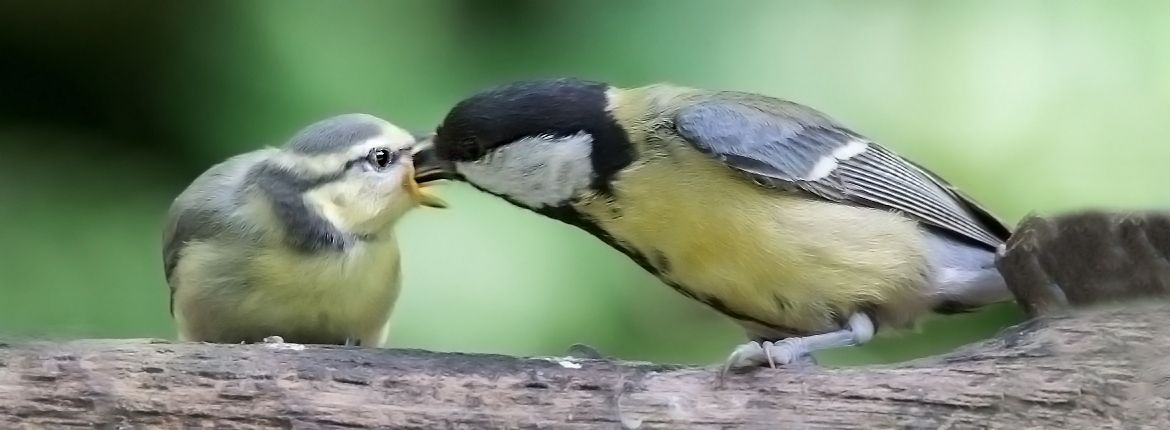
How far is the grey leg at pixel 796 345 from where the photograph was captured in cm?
69

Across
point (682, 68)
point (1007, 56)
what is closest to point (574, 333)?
point (682, 68)

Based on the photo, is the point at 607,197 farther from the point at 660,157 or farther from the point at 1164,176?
the point at 1164,176

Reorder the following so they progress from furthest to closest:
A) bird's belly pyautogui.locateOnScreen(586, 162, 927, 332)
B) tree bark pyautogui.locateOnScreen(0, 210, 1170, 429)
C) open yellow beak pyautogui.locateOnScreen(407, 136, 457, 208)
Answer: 1. open yellow beak pyautogui.locateOnScreen(407, 136, 457, 208)
2. bird's belly pyautogui.locateOnScreen(586, 162, 927, 332)
3. tree bark pyautogui.locateOnScreen(0, 210, 1170, 429)

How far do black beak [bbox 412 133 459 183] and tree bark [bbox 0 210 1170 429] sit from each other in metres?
0.24

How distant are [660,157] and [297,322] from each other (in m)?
0.36

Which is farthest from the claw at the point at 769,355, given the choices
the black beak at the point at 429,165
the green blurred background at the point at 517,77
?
the green blurred background at the point at 517,77

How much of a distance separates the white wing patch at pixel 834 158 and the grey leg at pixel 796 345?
123mm

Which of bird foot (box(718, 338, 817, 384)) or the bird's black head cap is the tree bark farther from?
the bird's black head cap

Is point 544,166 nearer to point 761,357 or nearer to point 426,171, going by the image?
point 426,171

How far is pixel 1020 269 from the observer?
70 centimetres

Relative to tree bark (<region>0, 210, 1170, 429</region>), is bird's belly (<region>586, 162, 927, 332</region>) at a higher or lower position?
higher

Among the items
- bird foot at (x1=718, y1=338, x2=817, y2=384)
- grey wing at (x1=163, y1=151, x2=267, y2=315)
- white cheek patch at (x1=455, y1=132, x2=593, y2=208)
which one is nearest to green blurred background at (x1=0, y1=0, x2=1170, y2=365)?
grey wing at (x1=163, y1=151, x2=267, y2=315)

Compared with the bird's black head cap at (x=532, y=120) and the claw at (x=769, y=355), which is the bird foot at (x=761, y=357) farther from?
the bird's black head cap at (x=532, y=120)

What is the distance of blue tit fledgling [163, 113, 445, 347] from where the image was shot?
0.90 metres
